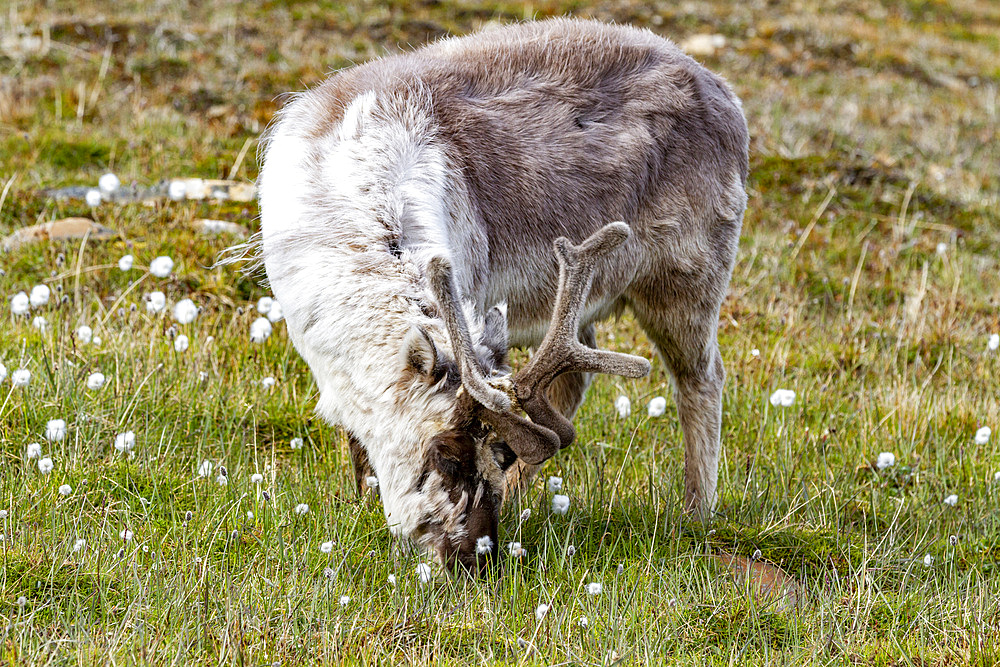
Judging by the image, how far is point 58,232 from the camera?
20.9 ft

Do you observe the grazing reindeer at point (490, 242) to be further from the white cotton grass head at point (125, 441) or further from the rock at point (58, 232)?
the rock at point (58, 232)

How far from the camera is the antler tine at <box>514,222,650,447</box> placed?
11.4ft

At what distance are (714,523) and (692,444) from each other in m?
0.78

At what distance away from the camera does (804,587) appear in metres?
3.99

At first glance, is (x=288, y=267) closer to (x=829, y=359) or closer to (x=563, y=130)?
(x=563, y=130)

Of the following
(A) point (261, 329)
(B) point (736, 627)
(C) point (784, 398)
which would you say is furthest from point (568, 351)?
(A) point (261, 329)

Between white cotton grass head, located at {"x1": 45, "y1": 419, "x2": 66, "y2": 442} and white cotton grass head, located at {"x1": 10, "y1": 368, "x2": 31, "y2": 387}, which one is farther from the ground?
white cotton grass head, located at {"x1": 10, "y1": 368, "x2": 31, "y2": 387}

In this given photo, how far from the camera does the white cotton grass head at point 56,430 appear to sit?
4062 millimetres

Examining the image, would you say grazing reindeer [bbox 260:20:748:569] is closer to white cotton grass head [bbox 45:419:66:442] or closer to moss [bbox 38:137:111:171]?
white cotton grass head [bbox 45:419:66:442]

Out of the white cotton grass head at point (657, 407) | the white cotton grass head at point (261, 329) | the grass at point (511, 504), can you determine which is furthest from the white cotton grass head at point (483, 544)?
the white cotton grass head at point (261, 329)

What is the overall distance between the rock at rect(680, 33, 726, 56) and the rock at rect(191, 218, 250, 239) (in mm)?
9504

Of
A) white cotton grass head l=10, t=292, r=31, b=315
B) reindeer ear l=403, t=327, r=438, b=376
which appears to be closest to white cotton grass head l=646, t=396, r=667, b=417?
reindeer ear l=403, t=327, r=438, b=376

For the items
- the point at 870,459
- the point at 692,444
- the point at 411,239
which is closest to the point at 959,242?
the point at 870,459

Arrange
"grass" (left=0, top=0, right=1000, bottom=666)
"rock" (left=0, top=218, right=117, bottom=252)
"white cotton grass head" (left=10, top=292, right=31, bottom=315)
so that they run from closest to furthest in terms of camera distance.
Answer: "grass" (left=0, top=0, right=1000, bottom=666)
"white cotton grass head" (left=10, top=292, right=31, bottom=315)
"rock" (left=0, top=218, right=117, bottom=252)
